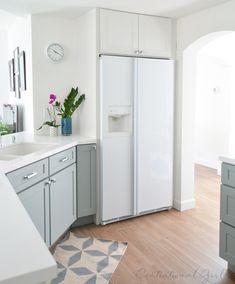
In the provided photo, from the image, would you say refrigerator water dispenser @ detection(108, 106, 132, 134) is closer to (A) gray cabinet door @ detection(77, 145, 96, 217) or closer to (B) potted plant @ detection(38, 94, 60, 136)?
(A) gray cabinet door @ detection(77, 145, 96, 217)

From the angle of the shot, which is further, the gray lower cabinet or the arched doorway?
the arched doorway

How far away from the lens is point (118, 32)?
3176 millimetres

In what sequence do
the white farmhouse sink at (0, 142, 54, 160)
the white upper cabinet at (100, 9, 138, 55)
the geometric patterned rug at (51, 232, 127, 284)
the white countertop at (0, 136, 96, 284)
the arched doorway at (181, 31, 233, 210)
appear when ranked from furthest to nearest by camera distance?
the arched doorway at (181, 31, 233, 210)
the white upper cabinet at (100, 9, 138, 55)
the white farmhouse sink at (0, 142, 54, 160)
the geometric patterned rug at (51, 232, 127, 284)
the white countertop at (0, 136, 96, 284)

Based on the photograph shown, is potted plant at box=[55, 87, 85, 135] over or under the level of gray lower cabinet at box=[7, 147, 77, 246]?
over

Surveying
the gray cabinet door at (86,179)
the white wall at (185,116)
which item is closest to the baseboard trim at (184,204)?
the white wall at (185,116)

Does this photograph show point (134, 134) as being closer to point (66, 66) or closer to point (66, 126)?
point (66, 126)

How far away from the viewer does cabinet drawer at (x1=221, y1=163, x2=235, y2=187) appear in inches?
88.0

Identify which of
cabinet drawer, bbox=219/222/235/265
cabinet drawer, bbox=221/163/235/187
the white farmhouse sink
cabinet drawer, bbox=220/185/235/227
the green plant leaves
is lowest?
cabinet drawer, bbox=219/222/235/265

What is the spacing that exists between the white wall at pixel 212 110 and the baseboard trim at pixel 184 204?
2187 mm

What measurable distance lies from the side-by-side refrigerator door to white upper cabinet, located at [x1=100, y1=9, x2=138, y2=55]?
0.12 metres

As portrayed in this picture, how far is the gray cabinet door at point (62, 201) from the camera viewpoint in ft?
8.55

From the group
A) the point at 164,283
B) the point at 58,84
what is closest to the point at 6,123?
the point at 58,84

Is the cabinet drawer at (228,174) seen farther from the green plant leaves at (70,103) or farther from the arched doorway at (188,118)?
the green plant leaves at (70,103)

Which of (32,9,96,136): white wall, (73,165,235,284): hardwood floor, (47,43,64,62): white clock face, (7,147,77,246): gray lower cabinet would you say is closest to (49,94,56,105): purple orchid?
(32,9,96,136): white wall
